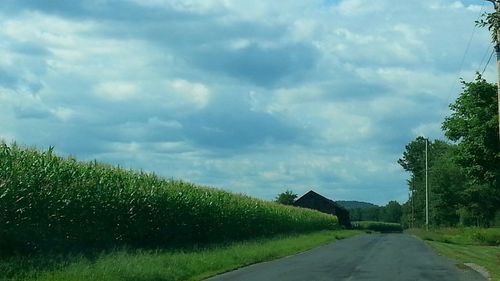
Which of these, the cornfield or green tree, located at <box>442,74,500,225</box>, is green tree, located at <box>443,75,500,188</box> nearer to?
green tree, located at <box>442,74,500,225</box>

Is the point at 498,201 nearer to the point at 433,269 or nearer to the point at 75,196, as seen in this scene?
the point at 433,269

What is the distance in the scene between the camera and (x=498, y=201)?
88.0 metres

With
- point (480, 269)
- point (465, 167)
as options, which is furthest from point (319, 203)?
point (480, 269)

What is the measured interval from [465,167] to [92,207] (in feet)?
85.3

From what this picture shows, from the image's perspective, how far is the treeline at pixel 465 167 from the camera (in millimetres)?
40969

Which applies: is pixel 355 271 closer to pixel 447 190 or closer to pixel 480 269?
pixel 480 269

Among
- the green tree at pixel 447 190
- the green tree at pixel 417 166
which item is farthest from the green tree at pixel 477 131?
the green tree at pixel 417 166

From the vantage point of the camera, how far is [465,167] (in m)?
43.0

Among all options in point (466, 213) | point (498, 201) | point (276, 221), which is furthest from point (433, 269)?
point (466, 213)

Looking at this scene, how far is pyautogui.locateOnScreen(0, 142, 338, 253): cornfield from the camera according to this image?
19891 millimetres

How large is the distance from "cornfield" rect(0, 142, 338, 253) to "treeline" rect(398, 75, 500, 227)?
1448 centimetres

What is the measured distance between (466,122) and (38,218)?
94.7 ft

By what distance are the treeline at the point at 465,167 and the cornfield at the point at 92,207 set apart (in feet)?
47.5

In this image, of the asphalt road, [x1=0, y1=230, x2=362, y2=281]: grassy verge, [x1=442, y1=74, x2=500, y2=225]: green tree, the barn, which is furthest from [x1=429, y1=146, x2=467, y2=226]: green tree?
[x1=0, y1=230, x2=362, y2=281]: grassy verge
